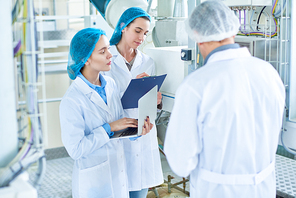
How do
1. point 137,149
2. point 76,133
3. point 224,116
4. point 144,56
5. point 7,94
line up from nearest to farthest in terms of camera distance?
point 7,94, point 224,116, point 76,133, point 137,149, point 144,56

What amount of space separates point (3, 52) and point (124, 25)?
3.56 feet

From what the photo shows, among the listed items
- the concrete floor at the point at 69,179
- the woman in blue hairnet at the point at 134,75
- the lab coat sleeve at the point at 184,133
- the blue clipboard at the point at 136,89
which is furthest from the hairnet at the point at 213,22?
the concrete floor at the point at 69,179

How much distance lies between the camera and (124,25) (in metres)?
1.90

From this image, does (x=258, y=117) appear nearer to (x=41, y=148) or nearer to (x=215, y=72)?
(x=215, y=72)

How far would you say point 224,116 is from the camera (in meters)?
1.08

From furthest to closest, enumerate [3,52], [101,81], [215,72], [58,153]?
[58,153], [101,81], [215,72], [3,52]

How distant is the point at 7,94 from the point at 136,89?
2.71 ft

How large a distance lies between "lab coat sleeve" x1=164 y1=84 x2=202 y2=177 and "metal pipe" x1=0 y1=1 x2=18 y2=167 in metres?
0.53

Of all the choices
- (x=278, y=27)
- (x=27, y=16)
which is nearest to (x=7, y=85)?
(x=27, y=16)

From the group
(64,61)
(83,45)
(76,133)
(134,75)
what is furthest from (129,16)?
(64,61)

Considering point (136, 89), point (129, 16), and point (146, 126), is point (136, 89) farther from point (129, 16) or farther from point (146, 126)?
point (129, 16)

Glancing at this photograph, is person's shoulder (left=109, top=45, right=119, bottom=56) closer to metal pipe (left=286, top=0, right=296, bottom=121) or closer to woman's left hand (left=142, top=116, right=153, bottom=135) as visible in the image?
woman's left hand (left=142, top=116, right=153, bottom=135)

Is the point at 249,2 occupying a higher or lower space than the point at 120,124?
higher

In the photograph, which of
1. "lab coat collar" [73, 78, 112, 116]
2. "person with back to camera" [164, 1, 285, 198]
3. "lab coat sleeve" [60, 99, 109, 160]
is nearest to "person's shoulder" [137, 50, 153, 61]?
"lab coat collar" [73, 78, 112, 116]
